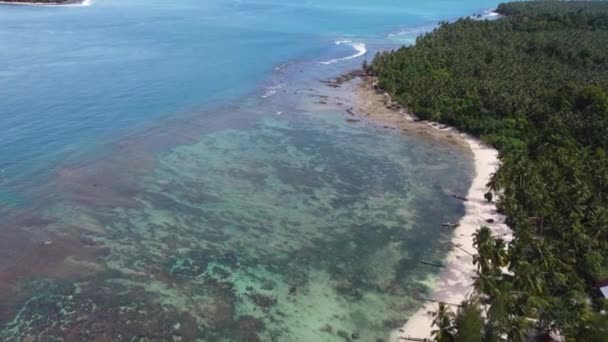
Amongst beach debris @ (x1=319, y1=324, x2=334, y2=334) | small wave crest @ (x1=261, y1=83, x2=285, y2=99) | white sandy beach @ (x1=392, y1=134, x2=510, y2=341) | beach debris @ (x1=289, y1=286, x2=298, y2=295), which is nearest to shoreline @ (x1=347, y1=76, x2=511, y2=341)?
white sandy beach @ (x1=392, y1=134, x2=510, y2=341)

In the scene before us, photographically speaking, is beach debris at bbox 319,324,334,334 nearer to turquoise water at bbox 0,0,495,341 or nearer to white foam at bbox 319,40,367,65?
turquoise water at bbox 0,0,495,341

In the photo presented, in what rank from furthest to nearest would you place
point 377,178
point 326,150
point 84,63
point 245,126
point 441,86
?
point 84,63, point 441,86, point 245,126, point 326,150, point 377,178

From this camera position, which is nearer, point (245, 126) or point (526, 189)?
point (526, 189)

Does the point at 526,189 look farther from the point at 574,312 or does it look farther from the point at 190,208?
the point at 190,208

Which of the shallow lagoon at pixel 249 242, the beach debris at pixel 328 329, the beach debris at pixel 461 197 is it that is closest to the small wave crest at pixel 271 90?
the shallow lagoon at pixel 249 242

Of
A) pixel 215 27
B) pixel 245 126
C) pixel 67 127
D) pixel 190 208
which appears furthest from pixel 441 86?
pixel 215 27

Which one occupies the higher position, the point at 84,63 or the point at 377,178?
the point at 84,63

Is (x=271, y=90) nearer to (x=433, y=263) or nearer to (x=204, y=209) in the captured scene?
(x=204, y=209)
